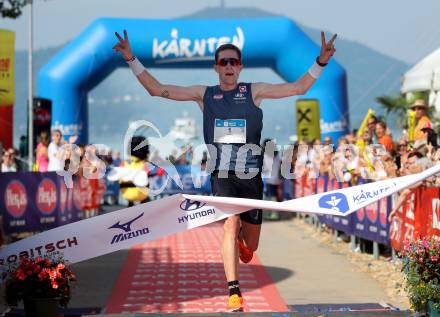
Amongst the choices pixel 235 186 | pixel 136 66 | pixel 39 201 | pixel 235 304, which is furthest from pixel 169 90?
pixel 39 201

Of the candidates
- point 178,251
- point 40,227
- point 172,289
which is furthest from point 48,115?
point 172,289

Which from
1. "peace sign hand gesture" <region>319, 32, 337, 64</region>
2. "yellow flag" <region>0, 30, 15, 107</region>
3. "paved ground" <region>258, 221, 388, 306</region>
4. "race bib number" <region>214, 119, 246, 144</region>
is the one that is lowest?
"paved ground" <region>258, 221, 388, 306</region>

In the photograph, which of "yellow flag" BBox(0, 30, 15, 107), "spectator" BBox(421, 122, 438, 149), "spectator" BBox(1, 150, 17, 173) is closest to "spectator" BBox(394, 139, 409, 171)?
"spectator" BBox(421, 122, 438, 149)

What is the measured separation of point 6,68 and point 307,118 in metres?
10.9

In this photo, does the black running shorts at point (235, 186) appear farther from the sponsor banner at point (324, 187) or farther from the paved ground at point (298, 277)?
the sponsor banner at point (324, 187)

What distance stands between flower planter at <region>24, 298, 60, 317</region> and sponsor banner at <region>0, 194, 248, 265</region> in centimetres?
39

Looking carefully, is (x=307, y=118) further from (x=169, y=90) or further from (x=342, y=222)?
(x=169, y=90)

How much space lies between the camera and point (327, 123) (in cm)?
2970

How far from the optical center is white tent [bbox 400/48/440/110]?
2489cm

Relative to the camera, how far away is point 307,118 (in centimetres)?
2766

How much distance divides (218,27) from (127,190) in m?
14.0

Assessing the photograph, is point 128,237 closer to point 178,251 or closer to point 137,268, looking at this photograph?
point 137,268

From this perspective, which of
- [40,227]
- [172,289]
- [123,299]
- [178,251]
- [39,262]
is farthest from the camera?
[40,227]

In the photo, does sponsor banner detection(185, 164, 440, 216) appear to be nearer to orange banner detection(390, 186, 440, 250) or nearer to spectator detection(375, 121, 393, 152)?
orange banner detection(390, 186, 440, 250)
